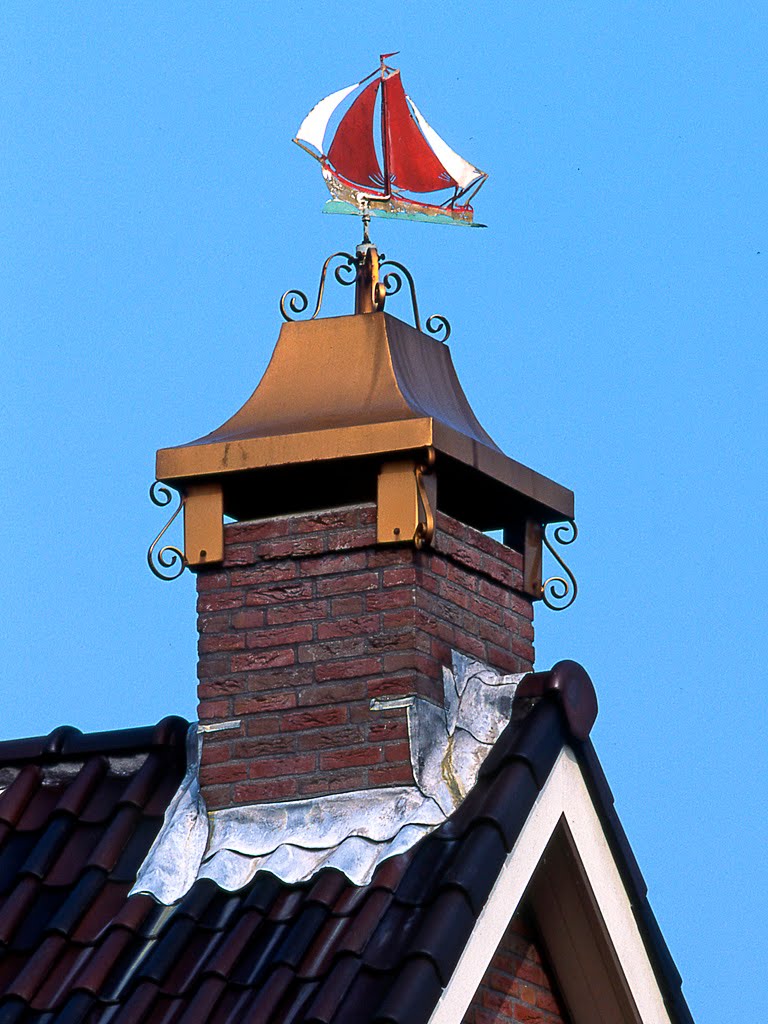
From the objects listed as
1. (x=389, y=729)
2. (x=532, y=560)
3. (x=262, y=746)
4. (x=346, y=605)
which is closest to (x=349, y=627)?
(x=346, y=605)

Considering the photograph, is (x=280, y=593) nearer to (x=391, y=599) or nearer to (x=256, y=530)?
(x=256, y=530)

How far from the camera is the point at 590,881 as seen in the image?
731 cm

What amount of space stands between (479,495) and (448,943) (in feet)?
8.14

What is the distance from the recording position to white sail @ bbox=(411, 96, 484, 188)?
27.9 ft

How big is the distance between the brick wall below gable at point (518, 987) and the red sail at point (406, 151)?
3.02m

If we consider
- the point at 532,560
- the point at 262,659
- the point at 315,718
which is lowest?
the point at 315,718

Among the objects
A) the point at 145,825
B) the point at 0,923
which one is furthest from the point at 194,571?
the point at 0,923

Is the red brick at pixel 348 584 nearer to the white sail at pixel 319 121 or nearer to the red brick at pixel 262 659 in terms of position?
the red brick at pixel 262 659

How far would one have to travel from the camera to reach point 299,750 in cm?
747

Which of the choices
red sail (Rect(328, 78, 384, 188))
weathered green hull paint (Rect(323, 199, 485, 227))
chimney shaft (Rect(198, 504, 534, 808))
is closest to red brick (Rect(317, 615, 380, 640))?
chimney shaft (Rect(198, 504, 534, 808))

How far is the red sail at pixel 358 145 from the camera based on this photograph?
8391 mm

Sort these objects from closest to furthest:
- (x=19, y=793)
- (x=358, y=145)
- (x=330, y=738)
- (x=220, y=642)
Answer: (x=330, y=738) < (x=220, y=642) < (x=19, y=793) < (x=358, y=145)

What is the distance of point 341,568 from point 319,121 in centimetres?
201

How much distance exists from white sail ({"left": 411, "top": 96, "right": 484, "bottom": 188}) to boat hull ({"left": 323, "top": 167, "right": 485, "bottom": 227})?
19 cm
